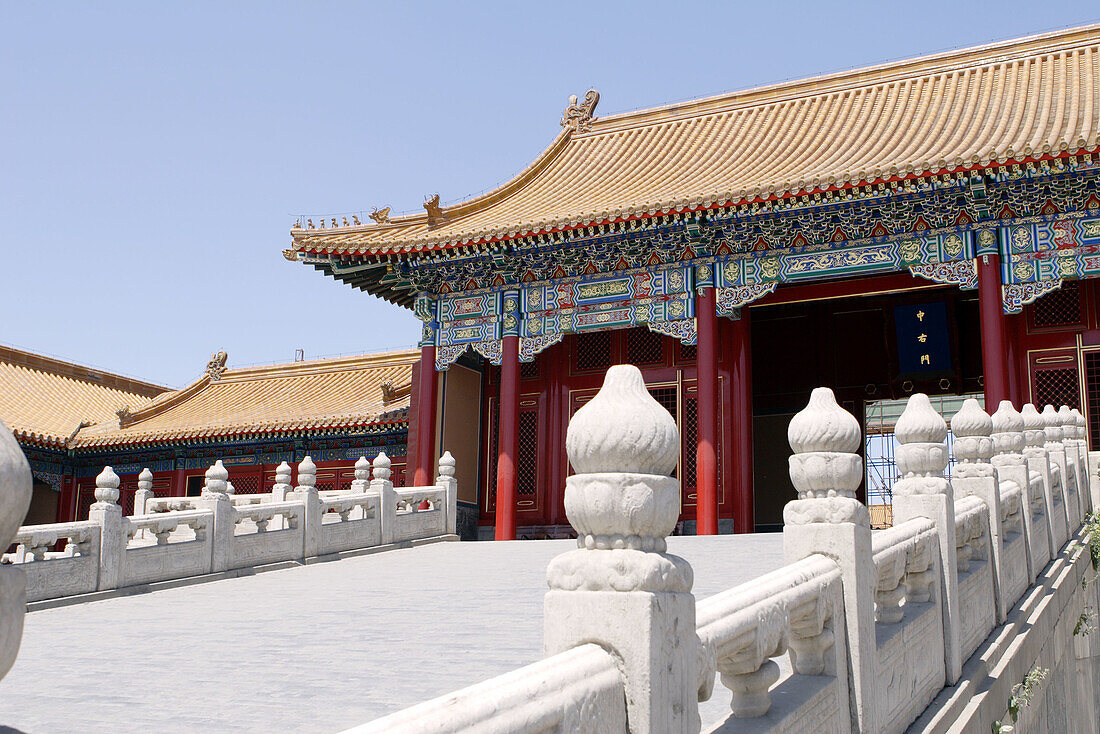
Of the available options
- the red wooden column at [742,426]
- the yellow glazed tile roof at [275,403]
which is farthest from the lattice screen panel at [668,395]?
the yellow glazed tile roof at [275,403]

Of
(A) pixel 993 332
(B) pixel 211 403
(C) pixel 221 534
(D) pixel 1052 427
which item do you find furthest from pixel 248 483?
(D) pixel 1052 427

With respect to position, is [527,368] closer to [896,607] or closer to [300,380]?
[300,380]

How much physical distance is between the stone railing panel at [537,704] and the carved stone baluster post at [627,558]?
7cm

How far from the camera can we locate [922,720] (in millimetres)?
4715

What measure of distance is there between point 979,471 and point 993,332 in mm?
6132

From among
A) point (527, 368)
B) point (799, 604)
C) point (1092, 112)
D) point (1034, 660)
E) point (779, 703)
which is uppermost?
point (1092, 112)

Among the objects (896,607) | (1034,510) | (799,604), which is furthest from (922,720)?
(1034,510)

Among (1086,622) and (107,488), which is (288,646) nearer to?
(107,488)

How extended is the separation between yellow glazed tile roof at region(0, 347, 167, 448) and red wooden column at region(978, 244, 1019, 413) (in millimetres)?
17235

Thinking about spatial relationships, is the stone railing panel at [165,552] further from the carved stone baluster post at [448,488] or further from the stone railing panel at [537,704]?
the stone railing panel at [537,704]

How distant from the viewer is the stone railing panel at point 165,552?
9891mm

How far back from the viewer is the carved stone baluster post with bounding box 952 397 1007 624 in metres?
6.69

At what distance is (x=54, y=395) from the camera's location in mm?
25016

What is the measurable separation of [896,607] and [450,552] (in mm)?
7798
